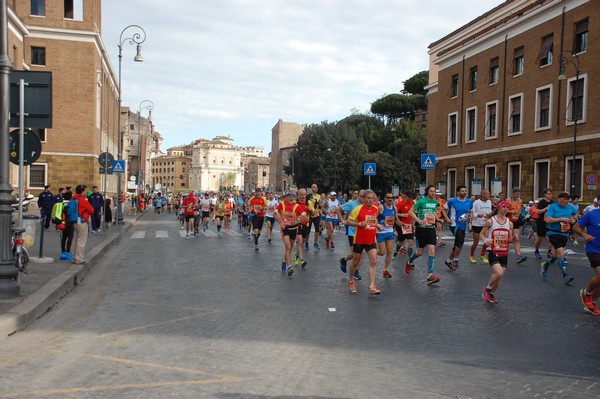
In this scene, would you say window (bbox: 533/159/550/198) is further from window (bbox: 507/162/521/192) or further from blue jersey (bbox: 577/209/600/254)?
blue jersey (bbox: 577/209/600/254)

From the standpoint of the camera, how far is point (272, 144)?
136 m

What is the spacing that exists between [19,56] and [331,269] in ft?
98.9

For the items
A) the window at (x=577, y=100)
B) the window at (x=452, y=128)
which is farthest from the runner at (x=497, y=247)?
Result: the window at (x=452, y=128)

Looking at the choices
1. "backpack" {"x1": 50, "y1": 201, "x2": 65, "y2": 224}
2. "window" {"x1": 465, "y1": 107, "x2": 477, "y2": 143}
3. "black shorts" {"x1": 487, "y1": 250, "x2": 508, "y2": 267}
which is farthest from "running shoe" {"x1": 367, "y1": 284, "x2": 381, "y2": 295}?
"window" {"x1": 465, "y1": 107, "x2": 477, "y2": 143}

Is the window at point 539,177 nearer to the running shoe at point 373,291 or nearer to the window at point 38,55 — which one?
the running shoe at point 373,291

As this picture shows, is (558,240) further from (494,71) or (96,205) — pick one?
(494,71)

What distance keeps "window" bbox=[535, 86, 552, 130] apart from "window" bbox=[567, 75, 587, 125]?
5.90ft

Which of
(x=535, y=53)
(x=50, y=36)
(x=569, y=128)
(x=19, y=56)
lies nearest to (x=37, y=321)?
(x=569, y=128)

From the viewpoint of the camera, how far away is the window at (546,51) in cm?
3095

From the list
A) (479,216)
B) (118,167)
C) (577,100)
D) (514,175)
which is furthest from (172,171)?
(479,216)

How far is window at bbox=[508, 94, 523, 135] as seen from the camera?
110 feet

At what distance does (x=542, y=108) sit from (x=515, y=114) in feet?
8.23

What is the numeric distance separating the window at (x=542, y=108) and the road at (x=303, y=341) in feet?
71.6

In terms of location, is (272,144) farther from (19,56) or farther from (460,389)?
(460,389)
